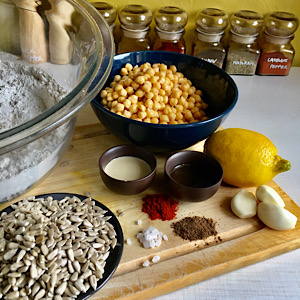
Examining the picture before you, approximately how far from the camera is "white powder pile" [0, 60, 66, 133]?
3.30 feet

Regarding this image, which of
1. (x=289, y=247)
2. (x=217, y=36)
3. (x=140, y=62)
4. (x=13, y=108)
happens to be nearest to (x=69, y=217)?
(x=13, y=108)

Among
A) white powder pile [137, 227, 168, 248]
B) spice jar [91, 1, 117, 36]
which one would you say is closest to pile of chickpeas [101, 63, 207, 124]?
white powder pile [137, 227, 168, 248]

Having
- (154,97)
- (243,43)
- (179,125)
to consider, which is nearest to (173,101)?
(154,97)

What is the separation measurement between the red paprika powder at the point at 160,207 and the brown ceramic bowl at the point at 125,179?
0.13ft

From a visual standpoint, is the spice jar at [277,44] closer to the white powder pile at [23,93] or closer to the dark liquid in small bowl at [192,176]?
the dark liquid in small bowl at [192,176]

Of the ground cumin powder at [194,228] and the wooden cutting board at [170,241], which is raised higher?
the ground cumin powder at [194,228]

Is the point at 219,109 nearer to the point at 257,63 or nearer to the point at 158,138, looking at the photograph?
the point at 158,138

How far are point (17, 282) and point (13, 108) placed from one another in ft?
1.61

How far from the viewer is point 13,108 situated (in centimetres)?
102

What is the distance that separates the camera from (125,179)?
39.5 inches

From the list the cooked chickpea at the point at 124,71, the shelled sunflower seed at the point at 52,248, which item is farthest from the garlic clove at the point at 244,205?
the cooked chickpea at the point at 124,71

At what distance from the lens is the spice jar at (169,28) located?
5.20 ft

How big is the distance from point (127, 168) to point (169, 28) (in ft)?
2.67

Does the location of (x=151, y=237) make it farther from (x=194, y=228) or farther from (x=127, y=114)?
(x=127, y=114)
